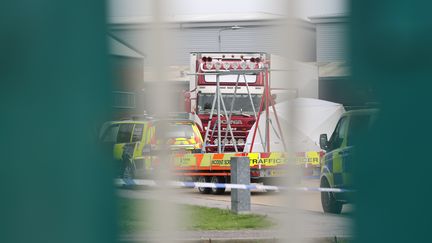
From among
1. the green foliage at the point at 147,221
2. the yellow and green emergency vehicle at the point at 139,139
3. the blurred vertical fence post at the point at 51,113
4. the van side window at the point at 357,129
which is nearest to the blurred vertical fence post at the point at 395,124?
the van side window at the point at 357,129

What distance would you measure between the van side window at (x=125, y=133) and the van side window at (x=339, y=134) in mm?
329

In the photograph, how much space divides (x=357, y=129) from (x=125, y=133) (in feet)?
1.27

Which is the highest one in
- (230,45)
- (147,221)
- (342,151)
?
(230,45)

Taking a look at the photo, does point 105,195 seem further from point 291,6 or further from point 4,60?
point 291,6

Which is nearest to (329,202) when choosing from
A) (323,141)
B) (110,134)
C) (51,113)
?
(323,141)

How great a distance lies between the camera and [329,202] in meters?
1.24

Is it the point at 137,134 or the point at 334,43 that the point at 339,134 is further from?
the point at 137,134

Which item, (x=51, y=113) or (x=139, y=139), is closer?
(x=139, y=139)

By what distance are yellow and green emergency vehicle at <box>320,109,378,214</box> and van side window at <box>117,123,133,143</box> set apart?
0.31 metres

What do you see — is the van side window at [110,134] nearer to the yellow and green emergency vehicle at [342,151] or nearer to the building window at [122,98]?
the building window at [122,98]

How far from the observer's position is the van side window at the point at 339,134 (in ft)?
4.25

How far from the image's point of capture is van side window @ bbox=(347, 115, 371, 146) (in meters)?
1.33

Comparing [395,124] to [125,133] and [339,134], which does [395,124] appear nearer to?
[339,134]

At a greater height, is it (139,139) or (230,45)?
(230,45)
